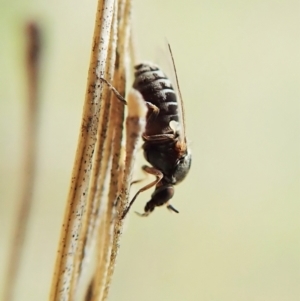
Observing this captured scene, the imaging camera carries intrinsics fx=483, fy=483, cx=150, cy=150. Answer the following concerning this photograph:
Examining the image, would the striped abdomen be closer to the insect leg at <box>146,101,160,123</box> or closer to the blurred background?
the insect leg at <box>146,101,160,123</box>

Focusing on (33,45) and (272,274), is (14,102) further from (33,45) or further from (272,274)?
(272,274)

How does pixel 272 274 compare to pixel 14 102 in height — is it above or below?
below

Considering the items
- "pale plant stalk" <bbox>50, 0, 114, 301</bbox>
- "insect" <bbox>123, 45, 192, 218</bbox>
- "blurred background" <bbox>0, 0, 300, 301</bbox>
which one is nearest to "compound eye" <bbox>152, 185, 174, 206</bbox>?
"insect" <bbox>123, 45, 192, 218</bbox>

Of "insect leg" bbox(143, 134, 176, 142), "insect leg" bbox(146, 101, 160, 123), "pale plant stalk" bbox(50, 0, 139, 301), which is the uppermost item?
"insect leg" bbox(146, 101, 160, 123)

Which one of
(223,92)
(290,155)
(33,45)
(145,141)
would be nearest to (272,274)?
(290,155)

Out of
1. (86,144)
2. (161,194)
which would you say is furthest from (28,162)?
(86,144)

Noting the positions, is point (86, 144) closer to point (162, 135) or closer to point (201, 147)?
point (162, 135)
